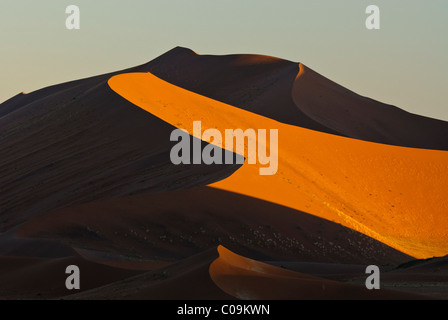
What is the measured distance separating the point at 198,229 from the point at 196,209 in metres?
1.13

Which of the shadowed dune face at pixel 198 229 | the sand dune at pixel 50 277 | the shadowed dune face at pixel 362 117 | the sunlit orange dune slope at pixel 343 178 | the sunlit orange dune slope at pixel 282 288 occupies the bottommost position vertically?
the sunlit orange dune slope at pixel 282 288

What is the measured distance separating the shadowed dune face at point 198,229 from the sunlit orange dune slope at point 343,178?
1326 millimetres

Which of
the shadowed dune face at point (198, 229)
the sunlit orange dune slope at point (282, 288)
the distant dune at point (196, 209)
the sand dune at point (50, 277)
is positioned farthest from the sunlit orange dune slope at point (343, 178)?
the sunlit orange dune slope at point (282, 288)

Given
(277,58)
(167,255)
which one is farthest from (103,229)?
(277,58)

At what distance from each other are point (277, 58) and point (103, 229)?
64.5 m

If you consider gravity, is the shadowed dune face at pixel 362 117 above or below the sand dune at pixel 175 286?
above

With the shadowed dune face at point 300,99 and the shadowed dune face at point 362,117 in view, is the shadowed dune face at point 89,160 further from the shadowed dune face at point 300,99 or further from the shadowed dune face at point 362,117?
the shadowed dune face at point 362,117

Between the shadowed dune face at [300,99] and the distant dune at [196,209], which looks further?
the shadowed dune face at [300,99]

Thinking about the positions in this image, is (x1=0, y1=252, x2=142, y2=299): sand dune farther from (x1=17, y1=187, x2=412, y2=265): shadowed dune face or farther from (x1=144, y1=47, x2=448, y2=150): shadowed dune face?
(x1=144, y1=47, x2=448, y2=150): shadowed dune face

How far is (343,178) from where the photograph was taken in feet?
169

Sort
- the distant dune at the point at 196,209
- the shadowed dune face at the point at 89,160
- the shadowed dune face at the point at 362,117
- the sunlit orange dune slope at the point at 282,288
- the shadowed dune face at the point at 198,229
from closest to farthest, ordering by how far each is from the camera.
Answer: the sunlit orange dune slope at the point at 282,288
the distant dune at the point at 196,209
the shadowed dune face at the point at 198,229
the shadowed dune face at the point at 89,160
the shadowed dune face at the point at 362,117

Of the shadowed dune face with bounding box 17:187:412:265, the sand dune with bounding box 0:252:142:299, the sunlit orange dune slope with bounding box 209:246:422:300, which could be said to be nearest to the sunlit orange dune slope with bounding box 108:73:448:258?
the shadowed dune face with bounding box 17:187:412:265

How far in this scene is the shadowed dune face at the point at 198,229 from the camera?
3416 centimetres

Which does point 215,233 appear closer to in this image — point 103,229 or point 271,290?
point 103,229
